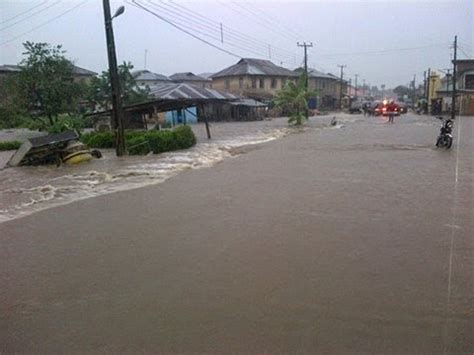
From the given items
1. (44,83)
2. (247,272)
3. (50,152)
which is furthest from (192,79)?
(247,272)

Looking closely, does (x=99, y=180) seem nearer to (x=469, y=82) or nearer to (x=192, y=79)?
(x=469, y=82)

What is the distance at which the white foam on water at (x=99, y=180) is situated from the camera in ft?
34.8

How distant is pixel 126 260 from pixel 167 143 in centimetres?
1557

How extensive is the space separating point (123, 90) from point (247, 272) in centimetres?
2910

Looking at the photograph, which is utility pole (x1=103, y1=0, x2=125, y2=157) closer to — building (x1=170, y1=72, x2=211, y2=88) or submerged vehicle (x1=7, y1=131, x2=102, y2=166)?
submerged vehicle (x1=7, y1=131, x2=102, y2=166)

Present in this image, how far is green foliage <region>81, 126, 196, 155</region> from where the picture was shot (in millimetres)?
20547

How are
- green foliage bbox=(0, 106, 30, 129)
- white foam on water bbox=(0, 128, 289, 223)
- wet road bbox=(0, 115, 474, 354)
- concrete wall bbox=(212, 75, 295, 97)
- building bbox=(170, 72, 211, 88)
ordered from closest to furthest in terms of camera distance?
wet road bbox=(0, 115, 474, 354) → white foam on water bbox=(0, 128, 289, 223) → green foliage bbox=(0, 106, 30, 129) → concrete wall bbox=(212, 75, 295, 97) → building bbox=(170, 72, 211, 88)

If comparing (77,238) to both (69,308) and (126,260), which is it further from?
(69,308)

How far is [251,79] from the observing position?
66.6m

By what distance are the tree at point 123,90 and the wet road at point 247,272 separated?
23.2m

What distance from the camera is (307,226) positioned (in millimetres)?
7688

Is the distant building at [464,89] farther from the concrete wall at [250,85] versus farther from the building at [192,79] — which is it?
the building at [192,79]

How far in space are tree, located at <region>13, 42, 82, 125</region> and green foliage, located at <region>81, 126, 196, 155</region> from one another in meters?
5.79

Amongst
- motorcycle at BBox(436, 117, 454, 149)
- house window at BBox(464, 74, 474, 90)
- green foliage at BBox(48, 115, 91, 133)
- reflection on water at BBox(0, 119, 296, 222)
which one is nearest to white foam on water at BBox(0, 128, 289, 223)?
reflection on water at BBox(0, 119, 296, 222)
